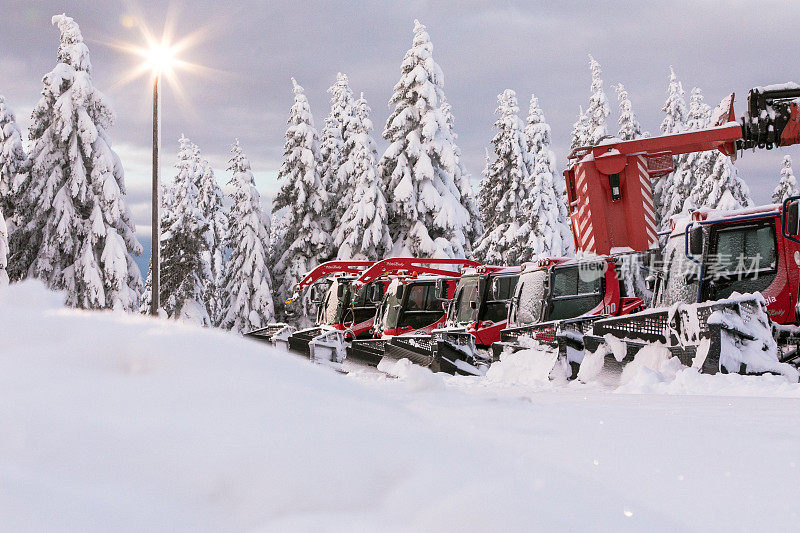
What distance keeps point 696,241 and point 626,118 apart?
3913 cm

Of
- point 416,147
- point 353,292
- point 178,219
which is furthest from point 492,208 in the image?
point 353,292

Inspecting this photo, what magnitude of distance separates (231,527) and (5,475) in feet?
1.96

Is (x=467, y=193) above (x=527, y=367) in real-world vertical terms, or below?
above

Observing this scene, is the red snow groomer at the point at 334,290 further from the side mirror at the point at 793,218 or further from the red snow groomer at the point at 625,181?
the side mirror at the point at 793,218

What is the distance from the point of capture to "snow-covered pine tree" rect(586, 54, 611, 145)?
4538 cm

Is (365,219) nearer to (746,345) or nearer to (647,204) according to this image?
(647,204)

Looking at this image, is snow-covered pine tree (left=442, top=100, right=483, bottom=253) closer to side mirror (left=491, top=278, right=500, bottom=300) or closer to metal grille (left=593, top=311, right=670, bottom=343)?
side mirror (left=491, top=278, right=500, bottom=300)

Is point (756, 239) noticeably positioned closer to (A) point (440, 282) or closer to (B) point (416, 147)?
(A) point (440, 282)

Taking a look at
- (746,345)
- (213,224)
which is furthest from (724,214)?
(213,224)

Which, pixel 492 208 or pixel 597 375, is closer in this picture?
pixel 597 375

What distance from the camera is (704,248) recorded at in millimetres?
11305

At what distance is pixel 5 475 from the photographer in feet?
6.19

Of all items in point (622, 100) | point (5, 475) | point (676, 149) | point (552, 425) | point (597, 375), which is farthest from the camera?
point (622, 100)

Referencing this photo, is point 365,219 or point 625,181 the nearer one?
point 625,181
